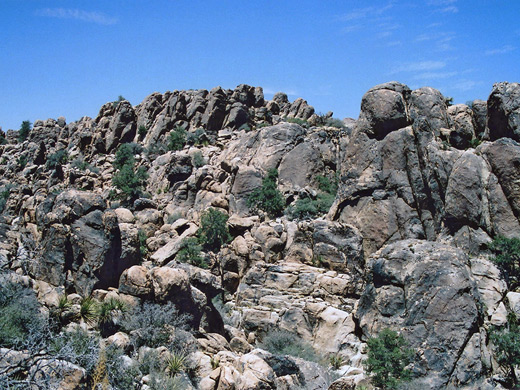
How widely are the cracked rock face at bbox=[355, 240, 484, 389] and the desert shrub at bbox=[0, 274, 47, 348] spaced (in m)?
14.6

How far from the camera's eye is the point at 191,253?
34.5 m

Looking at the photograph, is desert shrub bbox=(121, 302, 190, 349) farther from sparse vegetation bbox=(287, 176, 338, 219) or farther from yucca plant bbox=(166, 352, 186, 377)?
sparse vegetation bbox=(287, 176, 338, 219)

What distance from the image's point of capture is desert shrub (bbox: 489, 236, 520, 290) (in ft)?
77.7

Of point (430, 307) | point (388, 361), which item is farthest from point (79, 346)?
point (430, 307)

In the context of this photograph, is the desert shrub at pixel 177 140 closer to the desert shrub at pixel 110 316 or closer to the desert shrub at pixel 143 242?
the desert shrub at pixel 143 242

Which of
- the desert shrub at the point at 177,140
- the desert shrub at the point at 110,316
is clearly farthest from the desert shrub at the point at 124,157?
the desert shrub at the point at 110,316

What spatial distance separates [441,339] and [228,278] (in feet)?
50.4

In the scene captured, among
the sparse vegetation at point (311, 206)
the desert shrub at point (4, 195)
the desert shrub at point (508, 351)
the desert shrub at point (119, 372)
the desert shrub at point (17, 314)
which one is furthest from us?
the desert shrub at point (4, 195)

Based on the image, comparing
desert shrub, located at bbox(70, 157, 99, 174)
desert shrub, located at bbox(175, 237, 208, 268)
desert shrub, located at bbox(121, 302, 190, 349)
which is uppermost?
desert shrub, located at bbox(70, 157, 99, 174)

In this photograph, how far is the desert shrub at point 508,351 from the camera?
1969 cm

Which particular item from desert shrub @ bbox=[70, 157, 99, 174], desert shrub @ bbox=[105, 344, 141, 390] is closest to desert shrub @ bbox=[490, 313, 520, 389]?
desert shrub @ bbox=[105, 344, 141, 390]

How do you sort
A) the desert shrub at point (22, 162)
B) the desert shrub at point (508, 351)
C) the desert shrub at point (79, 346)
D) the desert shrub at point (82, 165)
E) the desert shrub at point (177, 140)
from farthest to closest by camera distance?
the desert shrub at point (22, 162) → the desert shrub at point (82, 165) → the desert shrub at point (177, 140) → the desert shrub at point (508, 351) → the desert shrub at point (79, 346)

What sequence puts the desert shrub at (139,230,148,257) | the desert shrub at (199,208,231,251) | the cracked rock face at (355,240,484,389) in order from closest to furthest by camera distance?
the cracked rock face at (355,240,484,389) < the desert shrub at (199,208,231,251) < the desert shrub at (139,230,148,257)

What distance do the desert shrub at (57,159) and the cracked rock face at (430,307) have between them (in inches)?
1718
